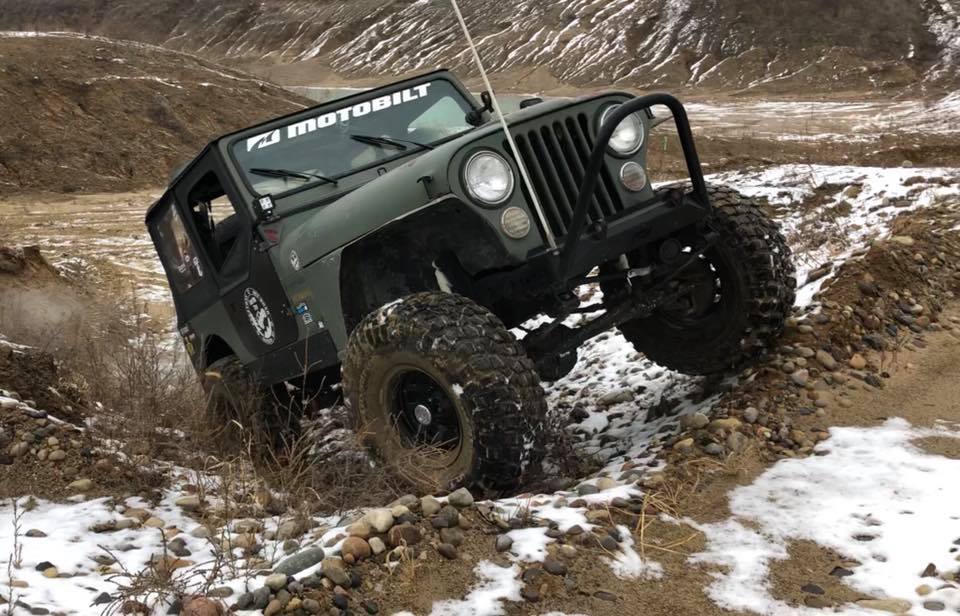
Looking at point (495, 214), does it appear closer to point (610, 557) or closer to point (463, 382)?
point (463, 382)

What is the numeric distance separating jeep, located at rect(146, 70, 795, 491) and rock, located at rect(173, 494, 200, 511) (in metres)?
0.59

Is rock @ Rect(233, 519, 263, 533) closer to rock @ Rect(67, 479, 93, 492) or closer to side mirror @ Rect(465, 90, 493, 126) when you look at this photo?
rock @ Rect(67, 479, 93, 492)

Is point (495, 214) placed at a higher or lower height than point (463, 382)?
higher

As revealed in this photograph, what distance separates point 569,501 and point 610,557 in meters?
0.47

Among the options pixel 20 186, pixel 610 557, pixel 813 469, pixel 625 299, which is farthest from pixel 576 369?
pixel 20 186

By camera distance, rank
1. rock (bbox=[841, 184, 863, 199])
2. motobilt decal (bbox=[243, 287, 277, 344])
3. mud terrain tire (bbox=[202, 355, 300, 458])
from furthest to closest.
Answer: rock (bbox=[841, 184, 863, 199]), mud terrain tire (bbox=[202, 355, 300, 458]), motobilt decal (bbox=[243, 287, 277, 344])

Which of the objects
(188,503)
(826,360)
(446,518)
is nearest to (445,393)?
(446,518)

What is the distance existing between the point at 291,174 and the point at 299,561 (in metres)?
2.53

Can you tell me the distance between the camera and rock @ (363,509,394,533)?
3356 millimetres

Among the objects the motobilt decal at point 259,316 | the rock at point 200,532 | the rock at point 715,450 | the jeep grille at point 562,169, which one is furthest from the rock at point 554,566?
the motobilt decal at point 259,316

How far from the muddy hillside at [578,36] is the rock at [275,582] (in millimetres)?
42992

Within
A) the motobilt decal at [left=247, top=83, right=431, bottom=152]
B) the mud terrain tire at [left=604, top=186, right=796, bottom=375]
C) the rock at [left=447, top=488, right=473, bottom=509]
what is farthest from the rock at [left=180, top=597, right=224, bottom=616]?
the motobilt decal at [left=247, top=83, right=431, bottom=152]

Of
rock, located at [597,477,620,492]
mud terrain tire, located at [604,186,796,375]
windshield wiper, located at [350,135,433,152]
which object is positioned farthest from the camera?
windshield wiper, located at [350,135,433,152]

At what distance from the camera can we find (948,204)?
23.6ft
